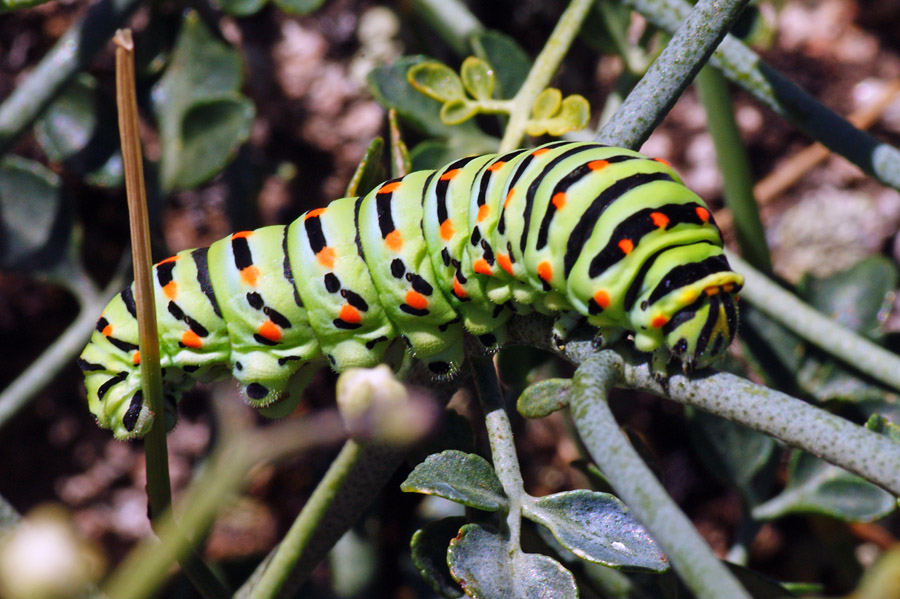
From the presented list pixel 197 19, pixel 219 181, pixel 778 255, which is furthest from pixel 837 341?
pixel 219 181

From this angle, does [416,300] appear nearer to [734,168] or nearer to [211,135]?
[211,135]

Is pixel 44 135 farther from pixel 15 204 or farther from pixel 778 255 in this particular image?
pixel 778 255

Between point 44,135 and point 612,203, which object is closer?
point 612,203

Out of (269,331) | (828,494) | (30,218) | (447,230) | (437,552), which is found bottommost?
(30,218)

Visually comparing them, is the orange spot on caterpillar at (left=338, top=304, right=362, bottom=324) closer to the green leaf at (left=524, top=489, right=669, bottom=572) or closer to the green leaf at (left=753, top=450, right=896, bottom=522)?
the green leaf at (left=524, top=489, right=669, bottom=572)

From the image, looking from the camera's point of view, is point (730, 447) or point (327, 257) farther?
point (730, 447)

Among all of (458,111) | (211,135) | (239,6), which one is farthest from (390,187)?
(239,6)

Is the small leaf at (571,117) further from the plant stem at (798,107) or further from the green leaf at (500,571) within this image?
the green leaf at (500,571)
